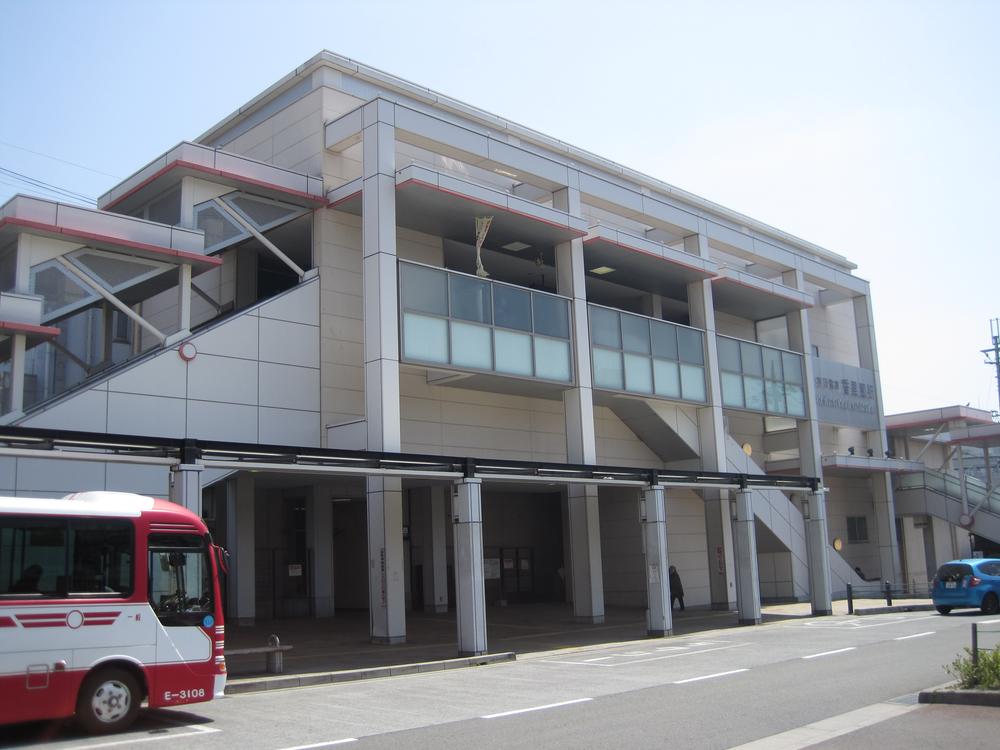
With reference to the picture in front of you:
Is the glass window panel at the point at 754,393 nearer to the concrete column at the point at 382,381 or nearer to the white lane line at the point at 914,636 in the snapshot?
the white lane line at the point at 914,636

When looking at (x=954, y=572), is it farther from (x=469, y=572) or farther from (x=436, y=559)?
(x=436, y=559)

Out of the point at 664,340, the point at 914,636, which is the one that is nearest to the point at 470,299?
the point at 664,340

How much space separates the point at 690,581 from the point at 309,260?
18207 millimetres

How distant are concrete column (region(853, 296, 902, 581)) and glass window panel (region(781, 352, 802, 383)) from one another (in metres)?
9.03

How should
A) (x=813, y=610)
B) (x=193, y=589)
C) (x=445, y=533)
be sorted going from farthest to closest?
1. (x=445, y=533)
2. (x=813, y=610)
3. (x=193, y=589)

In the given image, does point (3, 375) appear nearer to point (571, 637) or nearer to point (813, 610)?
point (571, 637)

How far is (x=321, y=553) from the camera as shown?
2936 centimetres

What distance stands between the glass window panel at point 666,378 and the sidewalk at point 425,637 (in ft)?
22.7

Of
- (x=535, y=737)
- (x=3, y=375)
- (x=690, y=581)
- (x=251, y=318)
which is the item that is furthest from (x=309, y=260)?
(x=535, y=737)

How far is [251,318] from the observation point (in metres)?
23.2

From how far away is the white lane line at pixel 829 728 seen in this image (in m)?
9.05

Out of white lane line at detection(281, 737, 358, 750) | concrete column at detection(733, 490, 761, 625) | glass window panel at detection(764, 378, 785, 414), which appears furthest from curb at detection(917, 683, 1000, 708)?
glass window panel at detection(764, 378, 785, 414)

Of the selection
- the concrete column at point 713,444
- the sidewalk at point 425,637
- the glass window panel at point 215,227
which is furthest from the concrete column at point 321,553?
the concrete column at point 713,444

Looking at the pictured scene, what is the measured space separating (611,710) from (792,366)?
26082 mm
